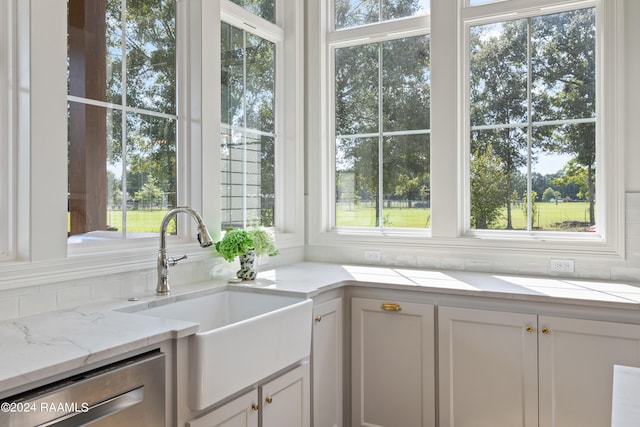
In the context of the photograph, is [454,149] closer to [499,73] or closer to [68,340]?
[499,73]

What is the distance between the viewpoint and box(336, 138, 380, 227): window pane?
10.4 ft

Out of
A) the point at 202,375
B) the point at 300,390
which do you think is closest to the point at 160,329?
the point at 202,375

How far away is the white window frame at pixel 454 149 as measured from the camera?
244 centimetres

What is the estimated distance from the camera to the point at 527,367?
2105mm

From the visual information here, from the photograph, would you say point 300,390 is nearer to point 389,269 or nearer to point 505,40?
point 389,269

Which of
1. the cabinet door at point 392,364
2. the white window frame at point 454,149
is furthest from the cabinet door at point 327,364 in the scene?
the white window frame at point 454,149

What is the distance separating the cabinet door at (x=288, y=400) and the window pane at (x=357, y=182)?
1.35 metres

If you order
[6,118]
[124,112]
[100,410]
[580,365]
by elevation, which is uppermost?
[124,112]

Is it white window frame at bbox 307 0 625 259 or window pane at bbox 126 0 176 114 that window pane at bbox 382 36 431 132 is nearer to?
white window frame at bbox 307 0 625 259

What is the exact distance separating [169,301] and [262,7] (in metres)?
2.03

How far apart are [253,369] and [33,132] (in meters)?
1.17

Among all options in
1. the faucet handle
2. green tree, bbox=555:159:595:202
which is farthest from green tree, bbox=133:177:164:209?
green tree, bbox=555:159:595:202

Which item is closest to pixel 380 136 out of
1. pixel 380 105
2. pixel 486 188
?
pixel 380 105

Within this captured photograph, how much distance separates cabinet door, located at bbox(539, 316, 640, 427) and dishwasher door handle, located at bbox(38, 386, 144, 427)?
169 centimetres
